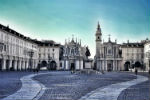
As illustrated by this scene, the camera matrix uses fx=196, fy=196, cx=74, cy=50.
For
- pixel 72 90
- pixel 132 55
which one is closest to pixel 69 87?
pixel 72 90

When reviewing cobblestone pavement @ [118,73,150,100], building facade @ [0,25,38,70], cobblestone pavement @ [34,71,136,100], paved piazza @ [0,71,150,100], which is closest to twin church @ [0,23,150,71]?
building facade @ [0,25,38,70]

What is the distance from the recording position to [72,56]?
8906cm

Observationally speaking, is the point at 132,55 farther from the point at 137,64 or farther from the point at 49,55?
the point at 49,55

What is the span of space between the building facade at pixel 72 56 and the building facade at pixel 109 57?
8201 mm

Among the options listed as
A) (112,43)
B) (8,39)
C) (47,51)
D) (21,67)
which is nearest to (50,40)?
(47,51)

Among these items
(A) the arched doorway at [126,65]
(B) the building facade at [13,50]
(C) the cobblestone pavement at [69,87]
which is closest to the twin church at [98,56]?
(A) the arched doorway at [126,65]

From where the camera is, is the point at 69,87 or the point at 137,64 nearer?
the point at 69,87

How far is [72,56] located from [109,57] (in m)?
16.7

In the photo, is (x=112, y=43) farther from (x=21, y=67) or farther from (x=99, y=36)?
(x=21, y=67)

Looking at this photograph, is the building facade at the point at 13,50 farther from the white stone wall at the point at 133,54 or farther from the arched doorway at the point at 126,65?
the arched doorway at the point at 126,65

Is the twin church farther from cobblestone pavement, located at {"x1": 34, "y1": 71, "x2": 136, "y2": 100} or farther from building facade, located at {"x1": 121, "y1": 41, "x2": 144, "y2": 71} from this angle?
cobblestone pavement, located at {"x1": 34, "y1": 71, "x2": 136, "y2": 100}

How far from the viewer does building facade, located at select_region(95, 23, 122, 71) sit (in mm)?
86250

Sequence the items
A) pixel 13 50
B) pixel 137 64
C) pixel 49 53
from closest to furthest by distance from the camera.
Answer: pixel 13 50 → pixel 137 64 → pixel 49 53

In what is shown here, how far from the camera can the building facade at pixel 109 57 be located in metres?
86.2
